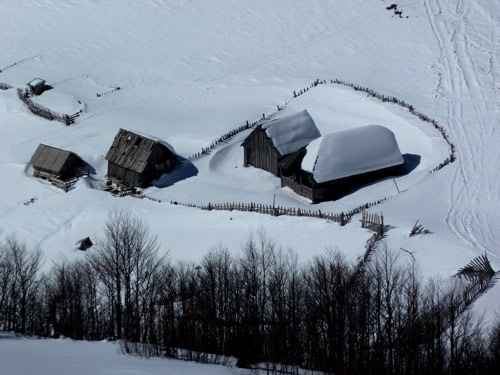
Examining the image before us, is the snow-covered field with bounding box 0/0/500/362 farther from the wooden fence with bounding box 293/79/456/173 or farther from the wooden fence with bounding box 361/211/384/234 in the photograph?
the wooden fence with bounding box 361/211/384/234

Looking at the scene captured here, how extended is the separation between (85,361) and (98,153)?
31.8 metres

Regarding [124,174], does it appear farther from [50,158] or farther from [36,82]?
[36,82]

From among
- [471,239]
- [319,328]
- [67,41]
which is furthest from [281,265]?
[67,41]

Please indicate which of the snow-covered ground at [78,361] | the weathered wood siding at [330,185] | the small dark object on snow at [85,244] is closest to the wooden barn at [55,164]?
the small dark object on snow at [85,244]

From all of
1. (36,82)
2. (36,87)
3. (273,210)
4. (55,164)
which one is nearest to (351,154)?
(273,210)

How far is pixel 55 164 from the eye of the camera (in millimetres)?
51906

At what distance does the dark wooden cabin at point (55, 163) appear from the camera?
2041 inches

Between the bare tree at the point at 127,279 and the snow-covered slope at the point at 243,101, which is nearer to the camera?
the bare tree at the point at 127,279

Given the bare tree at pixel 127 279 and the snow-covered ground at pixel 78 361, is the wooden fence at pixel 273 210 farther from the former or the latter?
the snow-covered ground at pixel 78 361

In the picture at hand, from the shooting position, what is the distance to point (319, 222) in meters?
40.4

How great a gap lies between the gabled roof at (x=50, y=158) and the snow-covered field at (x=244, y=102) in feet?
3.87

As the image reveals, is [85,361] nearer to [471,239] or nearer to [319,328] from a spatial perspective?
[319,328]

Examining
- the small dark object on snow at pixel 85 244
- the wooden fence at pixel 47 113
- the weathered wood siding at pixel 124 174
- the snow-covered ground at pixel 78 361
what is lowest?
the snow-covered ground at pixel 78 361

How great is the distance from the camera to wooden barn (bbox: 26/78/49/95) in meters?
64.5
